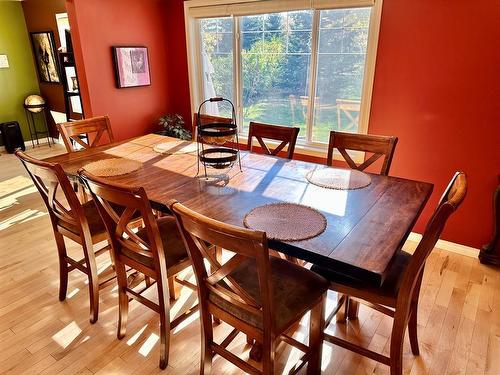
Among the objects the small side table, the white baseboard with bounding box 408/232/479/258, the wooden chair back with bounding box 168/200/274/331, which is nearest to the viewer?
the wooden chair back with bounding box 168/200/274/331

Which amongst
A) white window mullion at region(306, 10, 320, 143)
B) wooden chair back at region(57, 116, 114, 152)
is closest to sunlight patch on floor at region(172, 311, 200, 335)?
wooden chair back at region(57, 116, 114, 152)

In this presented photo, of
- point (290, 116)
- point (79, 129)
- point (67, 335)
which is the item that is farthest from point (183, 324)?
point (290, 116)

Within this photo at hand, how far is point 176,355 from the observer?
1.87 metres

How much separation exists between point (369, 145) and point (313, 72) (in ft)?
4.29

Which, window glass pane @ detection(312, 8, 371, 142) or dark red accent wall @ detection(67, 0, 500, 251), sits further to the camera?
window glass pane @ detection(312, 8, 371, 142)

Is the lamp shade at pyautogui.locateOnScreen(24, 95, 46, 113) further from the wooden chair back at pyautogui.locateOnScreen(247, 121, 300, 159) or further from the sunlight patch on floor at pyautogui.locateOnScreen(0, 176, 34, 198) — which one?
the wooden chair back at pyautogui.locateOnScreen(247, 121, 300, 159)

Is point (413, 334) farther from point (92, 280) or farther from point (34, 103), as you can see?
point (34, 103)

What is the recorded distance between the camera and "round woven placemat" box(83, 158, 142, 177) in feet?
6.80

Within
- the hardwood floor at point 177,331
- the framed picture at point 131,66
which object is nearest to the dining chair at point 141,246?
the hardwood floor at point 177,331

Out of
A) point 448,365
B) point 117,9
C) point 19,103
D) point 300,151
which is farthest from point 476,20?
point 19,103

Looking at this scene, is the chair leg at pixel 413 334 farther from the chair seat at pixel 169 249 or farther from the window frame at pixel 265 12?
the window frame at pixel 265 12

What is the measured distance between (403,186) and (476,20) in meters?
1.41

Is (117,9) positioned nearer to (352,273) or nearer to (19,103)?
(19,103)

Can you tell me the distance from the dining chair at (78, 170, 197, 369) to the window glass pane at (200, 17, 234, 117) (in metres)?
2.40
